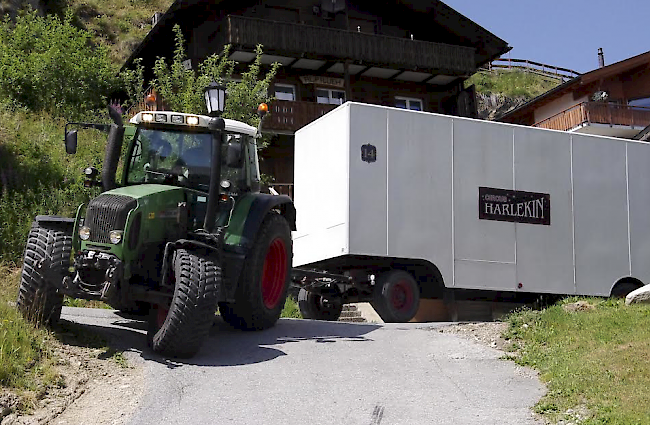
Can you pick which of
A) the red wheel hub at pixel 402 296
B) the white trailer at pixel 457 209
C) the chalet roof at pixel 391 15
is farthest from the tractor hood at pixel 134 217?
the chalet roof at pixel 391 15

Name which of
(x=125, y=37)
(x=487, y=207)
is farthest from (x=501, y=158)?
(x=125, y=37)

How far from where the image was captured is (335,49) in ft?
98.3

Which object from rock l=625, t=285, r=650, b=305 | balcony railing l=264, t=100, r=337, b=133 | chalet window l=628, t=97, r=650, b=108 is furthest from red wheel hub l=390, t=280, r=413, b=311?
chalet window l=628, t=97, r=650, b=108

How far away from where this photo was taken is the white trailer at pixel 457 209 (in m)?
14.6

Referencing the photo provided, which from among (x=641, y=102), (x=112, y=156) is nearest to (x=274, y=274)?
(x=112, y=156)

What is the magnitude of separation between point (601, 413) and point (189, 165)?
561cm

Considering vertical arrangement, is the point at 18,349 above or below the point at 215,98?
below

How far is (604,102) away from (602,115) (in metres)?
0.77

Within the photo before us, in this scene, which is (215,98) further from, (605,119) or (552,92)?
(552,92)

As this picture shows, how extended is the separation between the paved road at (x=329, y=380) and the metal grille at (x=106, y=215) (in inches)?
54.2

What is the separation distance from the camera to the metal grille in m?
9.38

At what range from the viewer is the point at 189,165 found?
10766 millimetres

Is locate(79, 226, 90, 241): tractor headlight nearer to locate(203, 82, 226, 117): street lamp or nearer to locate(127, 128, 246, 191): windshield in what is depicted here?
locate(127, 128, 246, 191): windshield

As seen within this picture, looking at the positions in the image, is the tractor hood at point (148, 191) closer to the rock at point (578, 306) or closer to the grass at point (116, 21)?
the rock at point (578, 306)
